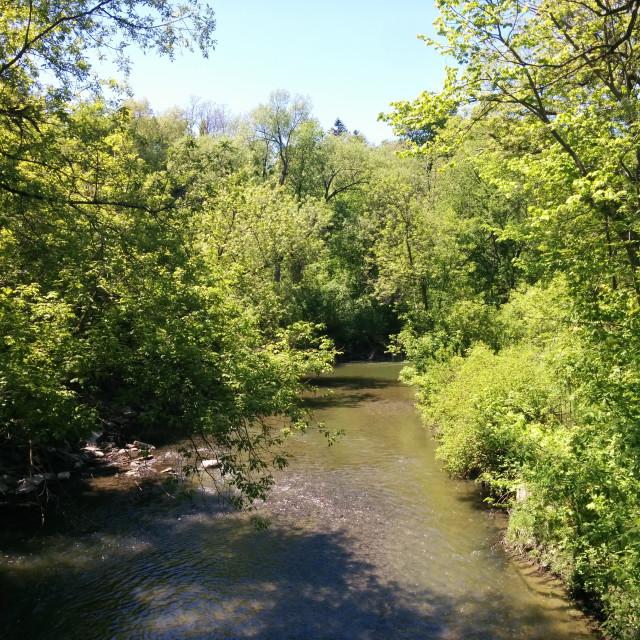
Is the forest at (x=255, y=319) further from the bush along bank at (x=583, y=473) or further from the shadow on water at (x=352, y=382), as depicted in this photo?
the shadow on water at (x=352, y=382)

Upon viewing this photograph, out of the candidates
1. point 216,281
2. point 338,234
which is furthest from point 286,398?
point 338,234

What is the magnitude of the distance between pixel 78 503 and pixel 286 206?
21845mm

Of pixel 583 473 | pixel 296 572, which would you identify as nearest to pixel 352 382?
pixel 296 572

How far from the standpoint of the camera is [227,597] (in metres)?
9.27

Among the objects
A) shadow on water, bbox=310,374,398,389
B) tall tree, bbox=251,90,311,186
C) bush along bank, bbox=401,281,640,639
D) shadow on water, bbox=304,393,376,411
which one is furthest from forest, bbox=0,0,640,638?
tall tree, bbox=251,90,311,186

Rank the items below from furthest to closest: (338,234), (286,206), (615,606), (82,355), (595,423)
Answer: (338,234), (286,206), (82,355), (595,423), (615,606)

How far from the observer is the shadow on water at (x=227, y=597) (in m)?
8.30

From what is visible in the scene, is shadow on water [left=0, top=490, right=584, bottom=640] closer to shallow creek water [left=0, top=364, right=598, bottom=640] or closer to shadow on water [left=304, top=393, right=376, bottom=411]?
shallow creek water [left=0, top=364, right=598, bottom=640]

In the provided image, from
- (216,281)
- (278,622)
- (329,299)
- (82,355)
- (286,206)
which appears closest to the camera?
(278,622)

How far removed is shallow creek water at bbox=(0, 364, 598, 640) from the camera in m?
8.39

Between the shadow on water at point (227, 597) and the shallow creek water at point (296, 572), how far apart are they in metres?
0.03

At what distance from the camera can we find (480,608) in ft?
28.7

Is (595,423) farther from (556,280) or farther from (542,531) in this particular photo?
(556,280)

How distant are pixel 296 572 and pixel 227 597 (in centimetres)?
152
